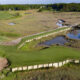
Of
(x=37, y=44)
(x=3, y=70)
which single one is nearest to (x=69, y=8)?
(x=37, y=44)

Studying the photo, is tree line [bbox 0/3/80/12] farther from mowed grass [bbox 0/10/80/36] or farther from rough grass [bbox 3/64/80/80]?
rough grass [bbox 3/64/80/80]

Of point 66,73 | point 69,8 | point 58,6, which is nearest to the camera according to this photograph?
point 66,73

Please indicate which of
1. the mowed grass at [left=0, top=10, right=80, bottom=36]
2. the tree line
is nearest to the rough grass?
the mowed grass at [left=0, top=10, right=80, bottom=36]

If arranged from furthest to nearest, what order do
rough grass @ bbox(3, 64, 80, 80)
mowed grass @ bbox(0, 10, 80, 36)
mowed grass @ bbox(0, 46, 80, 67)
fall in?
mowed grass @ bbox(0, 10, 80, 36)
mowed grass @ bbox(0, 46, 80, 67)
rough grass @ bbox(3, 64, 80, 80)

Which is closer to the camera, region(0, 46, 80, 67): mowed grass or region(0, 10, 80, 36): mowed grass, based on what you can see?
region(0, 46, 80, 67): mowed grass

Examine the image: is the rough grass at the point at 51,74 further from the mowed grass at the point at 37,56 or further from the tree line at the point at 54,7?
the tree line at the point at 54,7

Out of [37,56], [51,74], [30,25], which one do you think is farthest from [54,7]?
[51,74]

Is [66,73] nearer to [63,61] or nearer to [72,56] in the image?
[63,61]

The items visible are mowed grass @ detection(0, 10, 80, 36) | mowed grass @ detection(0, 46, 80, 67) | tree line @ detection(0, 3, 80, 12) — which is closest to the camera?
mowed grass @ detection(0, 46, 80, 67)

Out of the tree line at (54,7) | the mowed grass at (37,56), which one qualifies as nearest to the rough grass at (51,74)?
the mowed grass at (37,56)

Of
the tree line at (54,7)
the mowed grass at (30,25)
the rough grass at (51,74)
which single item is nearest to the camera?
the rough grass at (51,74)

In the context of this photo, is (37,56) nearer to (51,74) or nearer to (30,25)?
(51,74)
